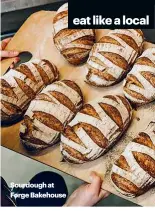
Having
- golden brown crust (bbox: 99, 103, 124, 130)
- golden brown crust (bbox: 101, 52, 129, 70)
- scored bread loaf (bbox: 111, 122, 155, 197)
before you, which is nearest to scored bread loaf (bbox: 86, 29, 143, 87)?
golden brown crust (bbox: 101, 52, 129, 70)

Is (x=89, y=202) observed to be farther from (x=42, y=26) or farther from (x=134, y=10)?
(x=42, y=26)

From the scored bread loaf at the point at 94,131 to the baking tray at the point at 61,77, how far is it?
0.02 metres

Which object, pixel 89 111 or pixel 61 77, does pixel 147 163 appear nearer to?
pixel 89 111

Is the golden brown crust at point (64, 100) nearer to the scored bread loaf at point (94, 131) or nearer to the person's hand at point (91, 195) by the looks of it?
the scored bread loaf at point (94, 131)

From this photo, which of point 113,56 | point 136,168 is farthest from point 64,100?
point 136,168

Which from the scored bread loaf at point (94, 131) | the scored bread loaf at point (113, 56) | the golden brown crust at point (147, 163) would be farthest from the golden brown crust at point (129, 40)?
the golden brown crust at point (147, 163)

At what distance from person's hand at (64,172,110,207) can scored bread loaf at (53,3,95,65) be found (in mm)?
361

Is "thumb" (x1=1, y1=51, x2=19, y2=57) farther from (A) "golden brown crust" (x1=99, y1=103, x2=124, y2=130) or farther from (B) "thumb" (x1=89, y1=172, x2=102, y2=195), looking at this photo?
(B) "thumb" (x1=89, y1=172, x2=102, y2=195)

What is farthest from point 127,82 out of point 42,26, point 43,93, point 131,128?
point 42,26

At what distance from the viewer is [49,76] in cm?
117

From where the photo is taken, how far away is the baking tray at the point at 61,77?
3.34ft

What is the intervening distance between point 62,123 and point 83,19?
271 millimetres

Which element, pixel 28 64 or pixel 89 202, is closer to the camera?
pixel 89 202

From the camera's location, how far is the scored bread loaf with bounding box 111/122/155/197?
922 millimetres
